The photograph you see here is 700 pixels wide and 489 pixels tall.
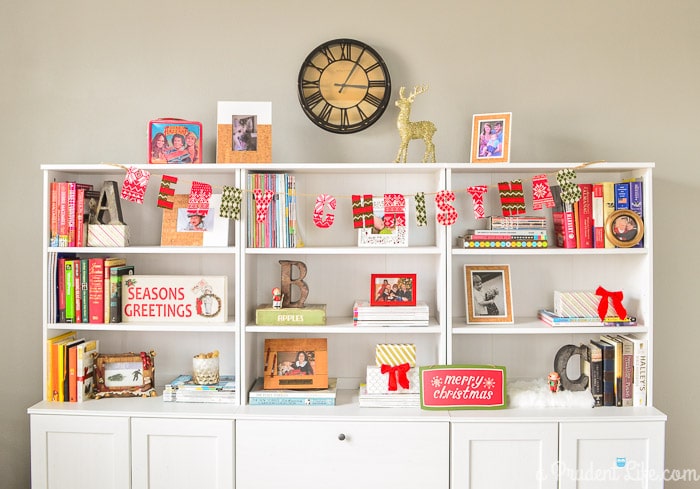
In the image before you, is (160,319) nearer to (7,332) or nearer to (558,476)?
(7,332)

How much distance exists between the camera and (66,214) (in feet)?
7.92

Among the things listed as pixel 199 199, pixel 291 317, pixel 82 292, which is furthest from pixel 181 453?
pixel 199 199

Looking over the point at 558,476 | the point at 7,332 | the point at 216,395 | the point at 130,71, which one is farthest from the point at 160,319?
the point at 558,476

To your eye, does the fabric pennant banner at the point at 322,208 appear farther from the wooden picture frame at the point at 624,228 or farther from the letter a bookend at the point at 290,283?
the wooden picture frame at the point at 624,228

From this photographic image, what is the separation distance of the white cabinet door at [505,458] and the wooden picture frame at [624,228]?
0.76 meters

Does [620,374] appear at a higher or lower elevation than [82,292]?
lower

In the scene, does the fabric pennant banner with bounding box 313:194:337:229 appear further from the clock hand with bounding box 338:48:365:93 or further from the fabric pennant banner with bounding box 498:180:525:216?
the fabric pennant banner with bounding box 498:180:525:216

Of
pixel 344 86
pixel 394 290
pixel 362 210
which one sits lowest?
pixel 394 290

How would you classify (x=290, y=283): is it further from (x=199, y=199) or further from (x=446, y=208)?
(x=446, y=208)

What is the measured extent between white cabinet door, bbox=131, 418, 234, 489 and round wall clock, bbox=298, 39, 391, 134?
4.33 feet

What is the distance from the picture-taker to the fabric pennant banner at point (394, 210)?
2391 millimetres

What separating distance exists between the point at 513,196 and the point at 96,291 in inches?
67.8

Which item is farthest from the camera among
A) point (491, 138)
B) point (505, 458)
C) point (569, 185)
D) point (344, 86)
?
point (344, 86)

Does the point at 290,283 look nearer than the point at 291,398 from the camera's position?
No
